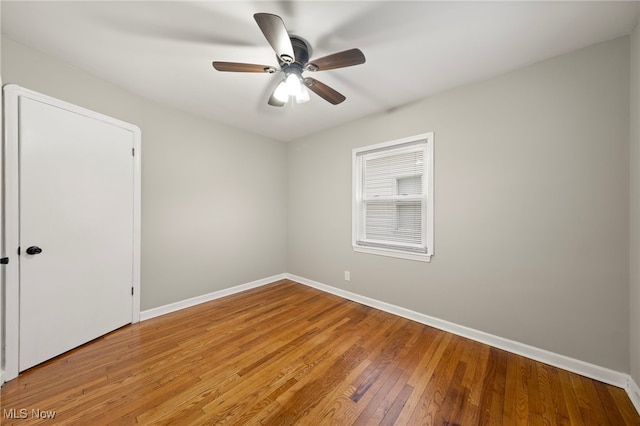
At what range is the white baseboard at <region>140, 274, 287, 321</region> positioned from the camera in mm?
2573

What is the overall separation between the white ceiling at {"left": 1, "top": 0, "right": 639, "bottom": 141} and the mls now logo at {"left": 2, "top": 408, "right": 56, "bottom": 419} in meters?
2.57

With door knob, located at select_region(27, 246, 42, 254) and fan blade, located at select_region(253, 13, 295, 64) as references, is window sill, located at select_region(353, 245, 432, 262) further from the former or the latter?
door knob, located at select_region(27, 246, 42, 254)

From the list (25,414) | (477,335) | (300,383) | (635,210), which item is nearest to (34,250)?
(25,414)

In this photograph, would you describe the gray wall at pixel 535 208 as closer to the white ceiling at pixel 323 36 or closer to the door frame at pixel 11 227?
the white ceiling at pixel 323 36

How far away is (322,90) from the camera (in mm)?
1892

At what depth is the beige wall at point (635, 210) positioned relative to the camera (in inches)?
57.6

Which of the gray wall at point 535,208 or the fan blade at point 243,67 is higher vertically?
the fan blade at point 243,67

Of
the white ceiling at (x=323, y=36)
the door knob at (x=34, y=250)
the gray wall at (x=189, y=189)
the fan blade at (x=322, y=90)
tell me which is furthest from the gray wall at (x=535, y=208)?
the door knob at (x=34, y=250)

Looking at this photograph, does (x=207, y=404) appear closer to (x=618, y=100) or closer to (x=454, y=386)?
(x=454, y=386)

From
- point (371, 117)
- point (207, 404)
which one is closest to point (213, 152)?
point (371, 117)

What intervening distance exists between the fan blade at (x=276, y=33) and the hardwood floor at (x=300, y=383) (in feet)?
7.59

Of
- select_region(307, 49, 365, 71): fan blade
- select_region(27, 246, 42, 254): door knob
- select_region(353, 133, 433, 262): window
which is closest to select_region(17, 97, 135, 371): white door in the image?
select_region(27, 246, 42, 254): door knob

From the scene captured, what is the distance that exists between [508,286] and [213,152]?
377cm

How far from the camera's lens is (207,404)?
1441mm
